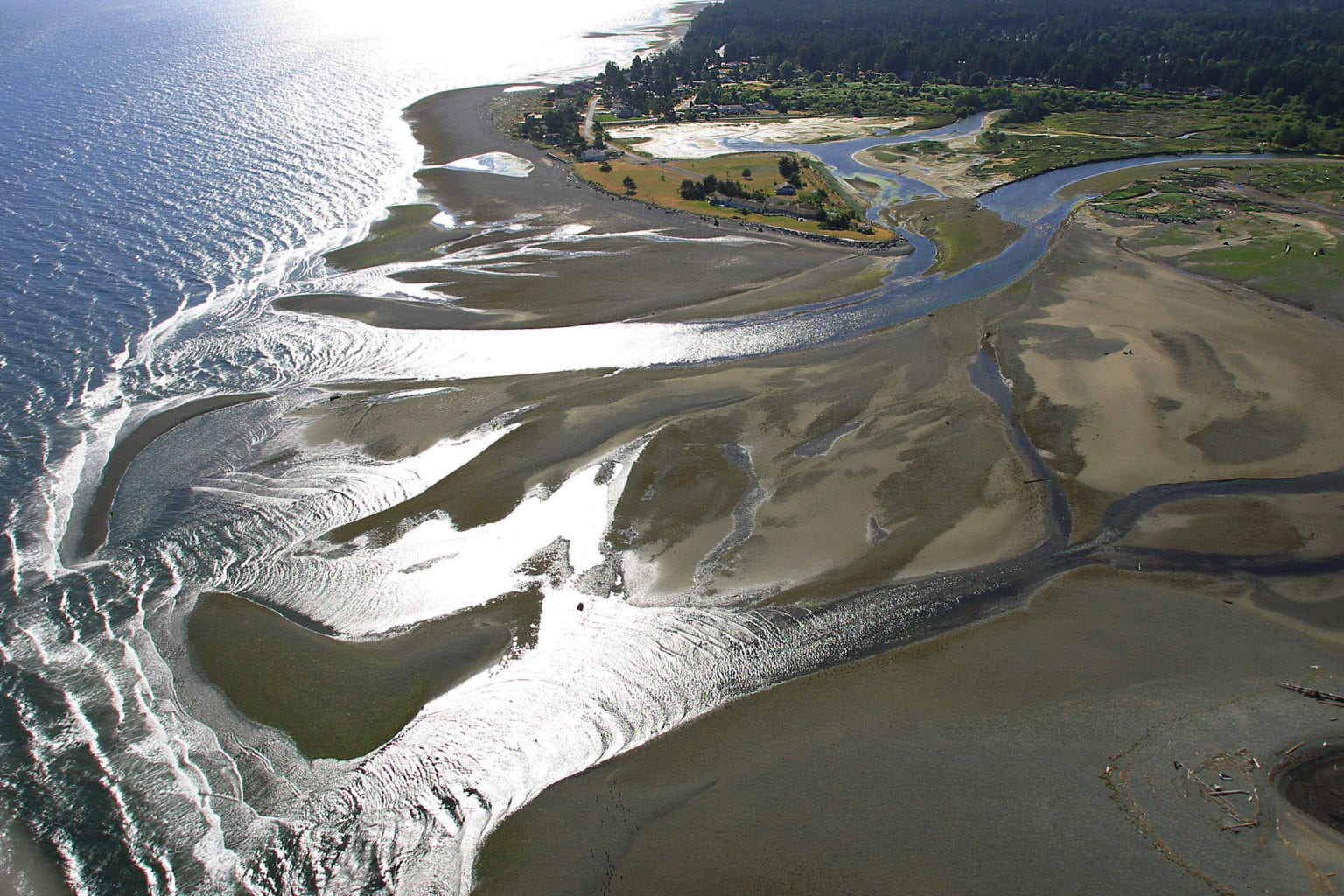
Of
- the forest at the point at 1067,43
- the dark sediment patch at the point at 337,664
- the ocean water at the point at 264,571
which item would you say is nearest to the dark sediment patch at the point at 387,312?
the ocean water at the point at 264,571

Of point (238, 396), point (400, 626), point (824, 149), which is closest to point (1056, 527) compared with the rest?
point (400, 626)

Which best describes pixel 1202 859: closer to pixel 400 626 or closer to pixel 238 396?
pixel 400 626

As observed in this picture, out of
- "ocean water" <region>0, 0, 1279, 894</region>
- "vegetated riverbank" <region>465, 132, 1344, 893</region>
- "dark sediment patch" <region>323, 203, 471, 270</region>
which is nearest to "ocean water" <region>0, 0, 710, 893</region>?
"ocean water" <region>0, 0, 1279, 894</region>

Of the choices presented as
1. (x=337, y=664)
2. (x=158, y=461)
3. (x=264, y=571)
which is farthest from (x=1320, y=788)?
(x=158, y=461)

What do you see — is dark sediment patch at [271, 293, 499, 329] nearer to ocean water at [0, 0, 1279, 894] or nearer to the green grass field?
ocean water at [0, 0, 1279, 894]

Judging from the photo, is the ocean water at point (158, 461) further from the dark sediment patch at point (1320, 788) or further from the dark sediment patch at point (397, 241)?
the dark sediment patch at point (1320, 788)

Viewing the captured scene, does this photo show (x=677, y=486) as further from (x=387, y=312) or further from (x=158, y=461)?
(x=387, y=312)
